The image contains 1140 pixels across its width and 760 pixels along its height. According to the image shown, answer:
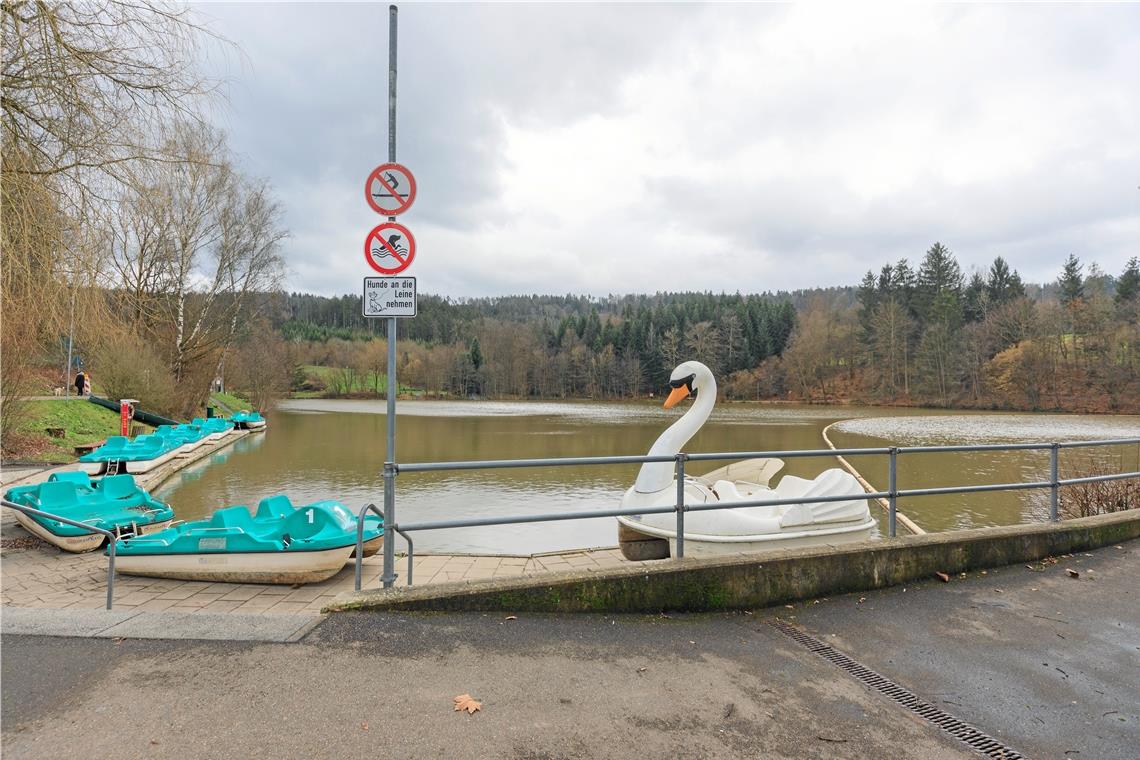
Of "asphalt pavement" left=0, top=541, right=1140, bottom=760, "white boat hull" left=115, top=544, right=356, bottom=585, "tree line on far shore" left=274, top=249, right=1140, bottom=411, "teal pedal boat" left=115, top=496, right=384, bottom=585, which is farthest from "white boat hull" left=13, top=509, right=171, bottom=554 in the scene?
"tree line on far shore" left=274, top=249, right=1140, bottom=411

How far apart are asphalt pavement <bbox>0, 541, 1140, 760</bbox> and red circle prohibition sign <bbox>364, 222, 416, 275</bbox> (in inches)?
97.7

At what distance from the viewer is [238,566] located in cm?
645

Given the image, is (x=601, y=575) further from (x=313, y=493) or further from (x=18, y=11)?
(x=313, y=493)

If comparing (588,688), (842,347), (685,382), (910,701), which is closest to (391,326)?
(588,688)

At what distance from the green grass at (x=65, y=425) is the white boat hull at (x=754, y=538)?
16162 mm

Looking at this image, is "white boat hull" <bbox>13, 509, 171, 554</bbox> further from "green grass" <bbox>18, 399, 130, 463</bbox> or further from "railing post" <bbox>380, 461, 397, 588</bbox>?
"green grass" <bbox>18, 399, 130, 463</bbox>

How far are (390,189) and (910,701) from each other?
4669 millimetres

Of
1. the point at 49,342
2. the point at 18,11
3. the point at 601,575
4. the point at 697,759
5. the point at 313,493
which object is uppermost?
the point at 18,11

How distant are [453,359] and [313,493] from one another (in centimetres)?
9299

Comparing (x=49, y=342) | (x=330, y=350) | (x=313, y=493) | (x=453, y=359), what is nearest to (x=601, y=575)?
(x=49, y=342)

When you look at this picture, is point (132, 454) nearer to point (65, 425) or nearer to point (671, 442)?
point (65, 425)

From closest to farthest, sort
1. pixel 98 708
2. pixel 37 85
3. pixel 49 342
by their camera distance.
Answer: pixel 98 708, pixel 37 85, pixel 49 342

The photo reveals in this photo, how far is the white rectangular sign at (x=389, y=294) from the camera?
179 inches

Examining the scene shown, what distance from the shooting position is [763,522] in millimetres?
6637
